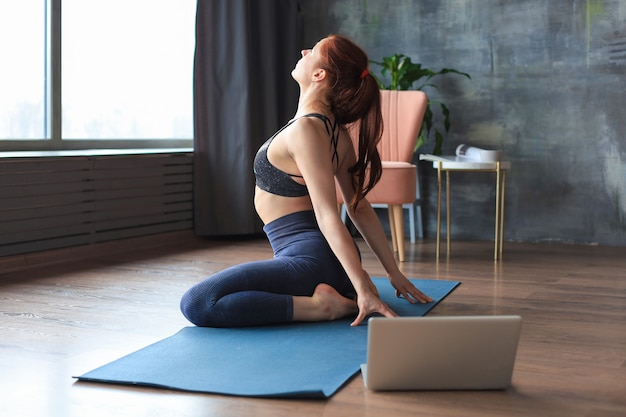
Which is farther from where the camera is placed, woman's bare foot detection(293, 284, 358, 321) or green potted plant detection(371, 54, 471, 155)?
green potted plant detection(371, 54, 471, 155)

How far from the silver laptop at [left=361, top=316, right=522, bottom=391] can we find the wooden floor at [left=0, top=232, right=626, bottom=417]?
3 cm

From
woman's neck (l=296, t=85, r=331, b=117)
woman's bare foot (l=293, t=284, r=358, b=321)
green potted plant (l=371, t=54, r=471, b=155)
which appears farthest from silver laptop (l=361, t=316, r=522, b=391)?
green potted plant (l=371, t=54, r=471, b=155)

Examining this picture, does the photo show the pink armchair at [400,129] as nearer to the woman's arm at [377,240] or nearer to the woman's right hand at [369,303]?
the woman's arm at [377,240]

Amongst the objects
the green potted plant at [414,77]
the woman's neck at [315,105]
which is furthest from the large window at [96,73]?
the woman's neck at [315,105]

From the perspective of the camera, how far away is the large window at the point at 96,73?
13.5 feet

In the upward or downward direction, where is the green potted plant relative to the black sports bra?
upward

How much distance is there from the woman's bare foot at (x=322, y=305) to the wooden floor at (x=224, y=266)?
37 cm

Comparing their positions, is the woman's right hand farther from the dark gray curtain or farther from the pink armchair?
the dark gray curtain

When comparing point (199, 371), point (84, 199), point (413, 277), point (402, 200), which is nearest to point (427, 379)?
point (199, 371)

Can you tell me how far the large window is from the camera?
4.10m

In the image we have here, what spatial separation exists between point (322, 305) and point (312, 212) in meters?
0.31

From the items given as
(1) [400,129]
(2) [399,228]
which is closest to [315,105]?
(2) [399,228]

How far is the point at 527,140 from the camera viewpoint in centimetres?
491

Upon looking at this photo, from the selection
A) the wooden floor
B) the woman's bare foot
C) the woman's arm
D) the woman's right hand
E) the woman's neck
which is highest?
the woman's neck
